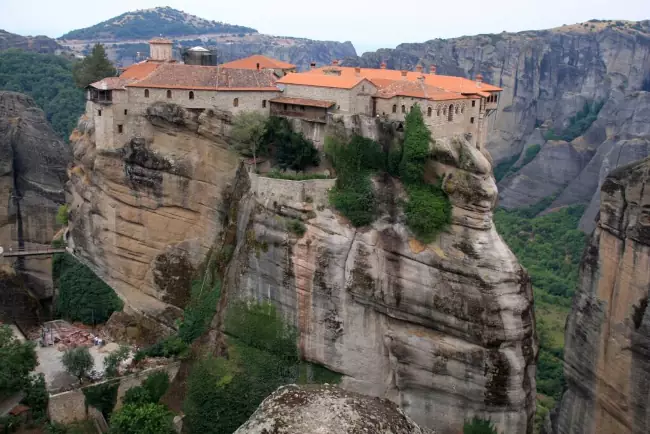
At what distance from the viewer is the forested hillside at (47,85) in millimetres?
72688

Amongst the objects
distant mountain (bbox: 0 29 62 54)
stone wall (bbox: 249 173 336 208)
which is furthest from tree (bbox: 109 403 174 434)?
distant mountain (bbox: 0 29 62 54)

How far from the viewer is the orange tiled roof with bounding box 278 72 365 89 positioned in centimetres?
3403

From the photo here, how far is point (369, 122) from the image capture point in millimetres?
33188

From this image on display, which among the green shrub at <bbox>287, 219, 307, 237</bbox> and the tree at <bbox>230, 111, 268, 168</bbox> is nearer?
the green shrub at <bbox>287, 219, 307, 237</bbox>

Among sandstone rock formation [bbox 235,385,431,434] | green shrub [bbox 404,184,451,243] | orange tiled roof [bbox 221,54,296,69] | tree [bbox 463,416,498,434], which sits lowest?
tree [bbox 463,416,498,434]

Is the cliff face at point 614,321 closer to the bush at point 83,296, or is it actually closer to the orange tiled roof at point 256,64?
the orange tiled roof at point 256,64

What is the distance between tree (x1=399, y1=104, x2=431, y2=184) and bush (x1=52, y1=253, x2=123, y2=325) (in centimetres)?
1740

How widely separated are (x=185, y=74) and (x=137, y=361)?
14152 millimetres

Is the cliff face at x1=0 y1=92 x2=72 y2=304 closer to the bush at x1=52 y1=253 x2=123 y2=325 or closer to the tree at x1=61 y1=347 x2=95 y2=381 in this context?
the bush at x1=52 y1=253 x2=123 y2=325

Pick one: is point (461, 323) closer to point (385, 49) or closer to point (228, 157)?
point (228, 157)

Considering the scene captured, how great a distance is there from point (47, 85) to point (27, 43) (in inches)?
1649

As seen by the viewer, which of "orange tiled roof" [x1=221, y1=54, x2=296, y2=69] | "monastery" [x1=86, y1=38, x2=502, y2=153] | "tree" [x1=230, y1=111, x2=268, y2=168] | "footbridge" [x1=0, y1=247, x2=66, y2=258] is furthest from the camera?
"orange tiled roof" [x1=221, y1=54, x2=296, y2=69]

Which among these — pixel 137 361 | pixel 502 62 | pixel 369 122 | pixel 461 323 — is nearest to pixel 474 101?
pixel 369 122

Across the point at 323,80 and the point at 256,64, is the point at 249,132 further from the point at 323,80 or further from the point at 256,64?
the point at 256,64
